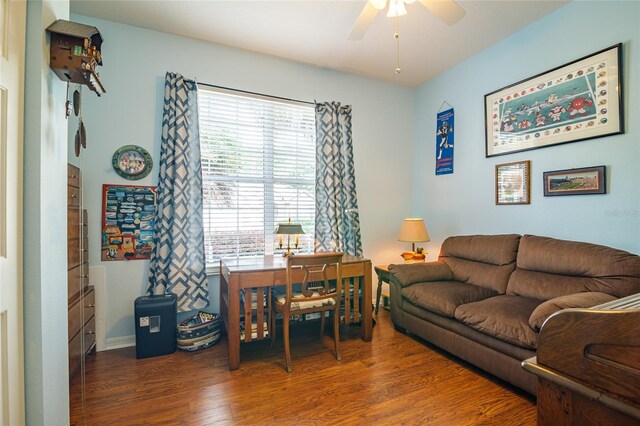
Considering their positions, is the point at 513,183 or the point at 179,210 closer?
the point at 179,210

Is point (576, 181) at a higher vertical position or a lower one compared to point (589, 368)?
higher

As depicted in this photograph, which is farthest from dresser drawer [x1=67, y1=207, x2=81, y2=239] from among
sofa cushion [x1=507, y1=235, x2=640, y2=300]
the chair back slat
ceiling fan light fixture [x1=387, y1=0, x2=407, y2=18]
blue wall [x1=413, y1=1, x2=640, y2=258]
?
blue wall [x1=413, y1=1, x2=640, y2=258]

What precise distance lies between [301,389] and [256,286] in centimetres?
83

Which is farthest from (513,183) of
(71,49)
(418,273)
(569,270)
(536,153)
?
(71,49)

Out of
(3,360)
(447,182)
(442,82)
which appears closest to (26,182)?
(3,360)

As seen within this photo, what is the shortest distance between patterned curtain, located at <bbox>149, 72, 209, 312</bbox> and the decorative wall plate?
0.50ft

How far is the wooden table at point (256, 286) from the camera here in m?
2.39

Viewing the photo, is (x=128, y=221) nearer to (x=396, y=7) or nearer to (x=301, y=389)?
(x=301, y=389)

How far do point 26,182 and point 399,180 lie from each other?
3.71m

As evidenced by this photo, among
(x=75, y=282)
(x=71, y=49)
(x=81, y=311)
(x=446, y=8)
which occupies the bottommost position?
(x=81, y=311)

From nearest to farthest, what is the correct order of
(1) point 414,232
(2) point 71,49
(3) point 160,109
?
(2) point 71,49
(3) point 160,109
(1) point 414,232

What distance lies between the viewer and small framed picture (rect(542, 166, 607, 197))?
236 cm

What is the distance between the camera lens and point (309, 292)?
8.27 feet

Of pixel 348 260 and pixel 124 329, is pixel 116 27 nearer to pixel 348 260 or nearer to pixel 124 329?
pixel 124 329
